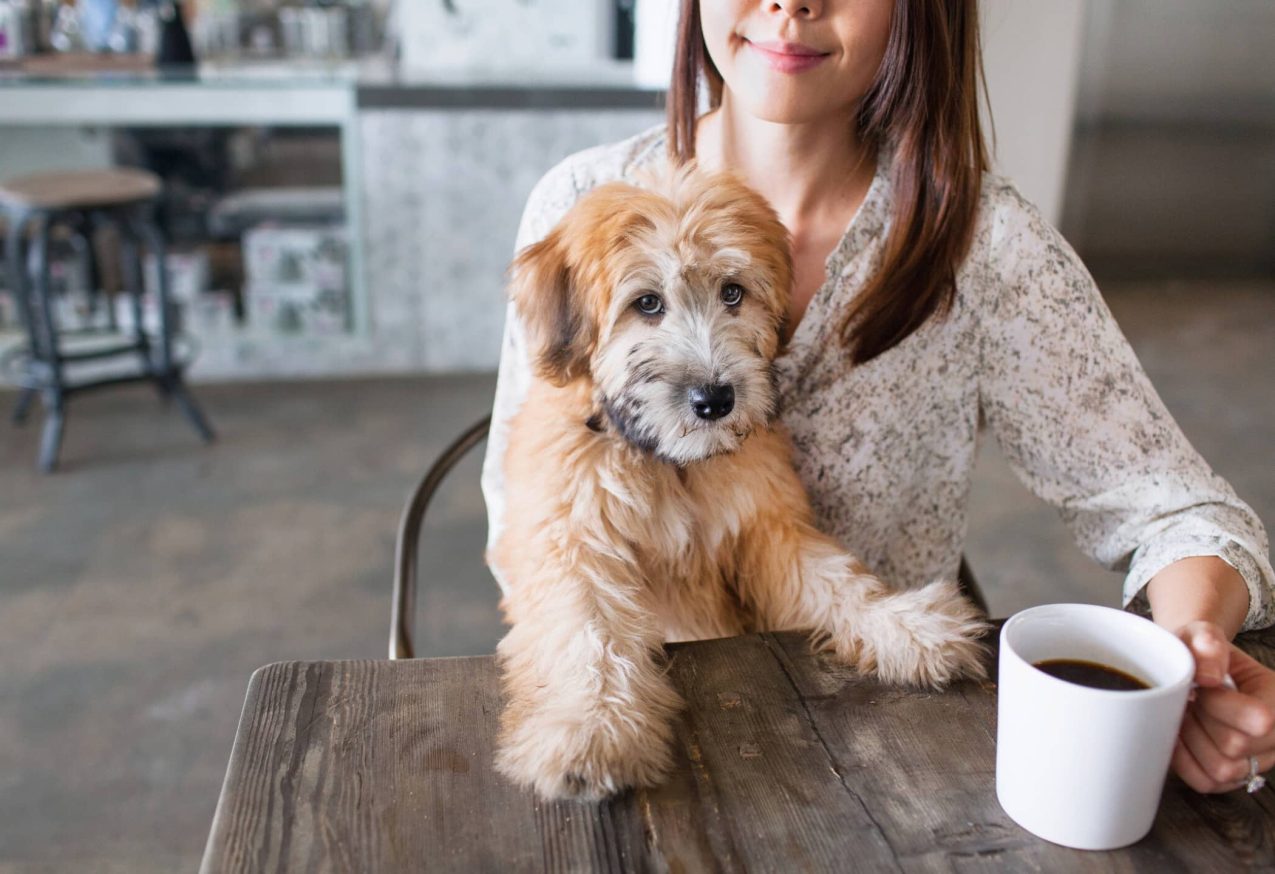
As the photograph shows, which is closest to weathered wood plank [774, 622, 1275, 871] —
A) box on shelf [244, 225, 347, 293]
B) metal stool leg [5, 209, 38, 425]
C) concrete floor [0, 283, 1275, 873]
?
concrete floor [0, 283, 1275, 873]

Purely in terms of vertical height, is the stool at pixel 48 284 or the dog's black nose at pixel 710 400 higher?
the dog's black nose at pixel 710 400

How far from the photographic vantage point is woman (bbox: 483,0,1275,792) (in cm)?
130

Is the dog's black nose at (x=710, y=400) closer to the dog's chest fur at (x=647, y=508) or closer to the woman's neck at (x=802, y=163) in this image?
the dog's chest fur at (x=647, y=508)

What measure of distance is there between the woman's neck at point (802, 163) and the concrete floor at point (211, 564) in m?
1.77

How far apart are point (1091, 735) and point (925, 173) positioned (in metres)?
0.81

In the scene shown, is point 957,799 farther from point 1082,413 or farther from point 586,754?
point 1082,413

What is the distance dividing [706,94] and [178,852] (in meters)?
1.82

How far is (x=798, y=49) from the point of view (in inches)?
51.3

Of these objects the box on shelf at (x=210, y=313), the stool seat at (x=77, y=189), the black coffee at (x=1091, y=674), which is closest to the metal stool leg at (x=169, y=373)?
the stool seat at (x=77, y=189)

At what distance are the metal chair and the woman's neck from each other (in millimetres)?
534

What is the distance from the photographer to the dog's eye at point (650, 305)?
1.23 metres

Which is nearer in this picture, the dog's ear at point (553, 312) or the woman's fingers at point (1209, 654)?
the woman's fingers at point (1209, 654)

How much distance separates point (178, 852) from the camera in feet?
7.48

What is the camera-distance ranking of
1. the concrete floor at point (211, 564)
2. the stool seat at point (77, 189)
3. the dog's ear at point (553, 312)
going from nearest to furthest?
the dog's ear at point (553, 312) → the concrete floor at point (211, 564) → the stool seat at point (77, 189)
